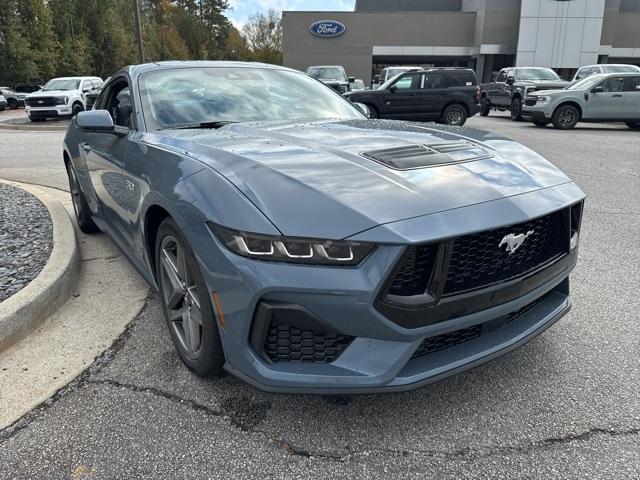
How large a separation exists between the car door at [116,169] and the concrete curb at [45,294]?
41 cm

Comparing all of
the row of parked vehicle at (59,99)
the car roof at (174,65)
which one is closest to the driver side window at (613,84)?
the car roof at (174,65)

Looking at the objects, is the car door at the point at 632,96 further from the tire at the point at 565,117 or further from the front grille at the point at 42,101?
the front grille at the point at 42,101

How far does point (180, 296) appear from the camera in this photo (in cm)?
266

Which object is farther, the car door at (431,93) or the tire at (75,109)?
the tire at (75,109)

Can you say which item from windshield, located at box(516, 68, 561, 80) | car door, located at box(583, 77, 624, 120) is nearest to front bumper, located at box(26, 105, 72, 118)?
windshield, located at box(516, 68, 561, 80)

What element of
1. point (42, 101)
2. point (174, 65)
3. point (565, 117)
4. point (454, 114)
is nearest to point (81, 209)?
point (174, 65)

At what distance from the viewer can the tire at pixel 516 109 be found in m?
18.1

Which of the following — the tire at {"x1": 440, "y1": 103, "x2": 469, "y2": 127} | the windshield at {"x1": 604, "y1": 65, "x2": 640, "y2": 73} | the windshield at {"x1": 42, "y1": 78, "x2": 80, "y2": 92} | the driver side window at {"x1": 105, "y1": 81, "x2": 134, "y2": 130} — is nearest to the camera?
the driver side window at {"x1": 105, "y1": 81, "x2": 134, "y2": 130}

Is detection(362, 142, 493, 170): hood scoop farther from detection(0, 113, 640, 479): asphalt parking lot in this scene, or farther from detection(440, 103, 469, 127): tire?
detection(440, 103, 469, 127): tire

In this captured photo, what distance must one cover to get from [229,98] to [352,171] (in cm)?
165

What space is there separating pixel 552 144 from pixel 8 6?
134 ft

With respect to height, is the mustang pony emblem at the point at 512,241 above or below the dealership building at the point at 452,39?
below

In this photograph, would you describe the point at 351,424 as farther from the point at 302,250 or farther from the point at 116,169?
the point at 116,169

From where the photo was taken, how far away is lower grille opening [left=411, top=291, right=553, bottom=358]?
6.76 feet
